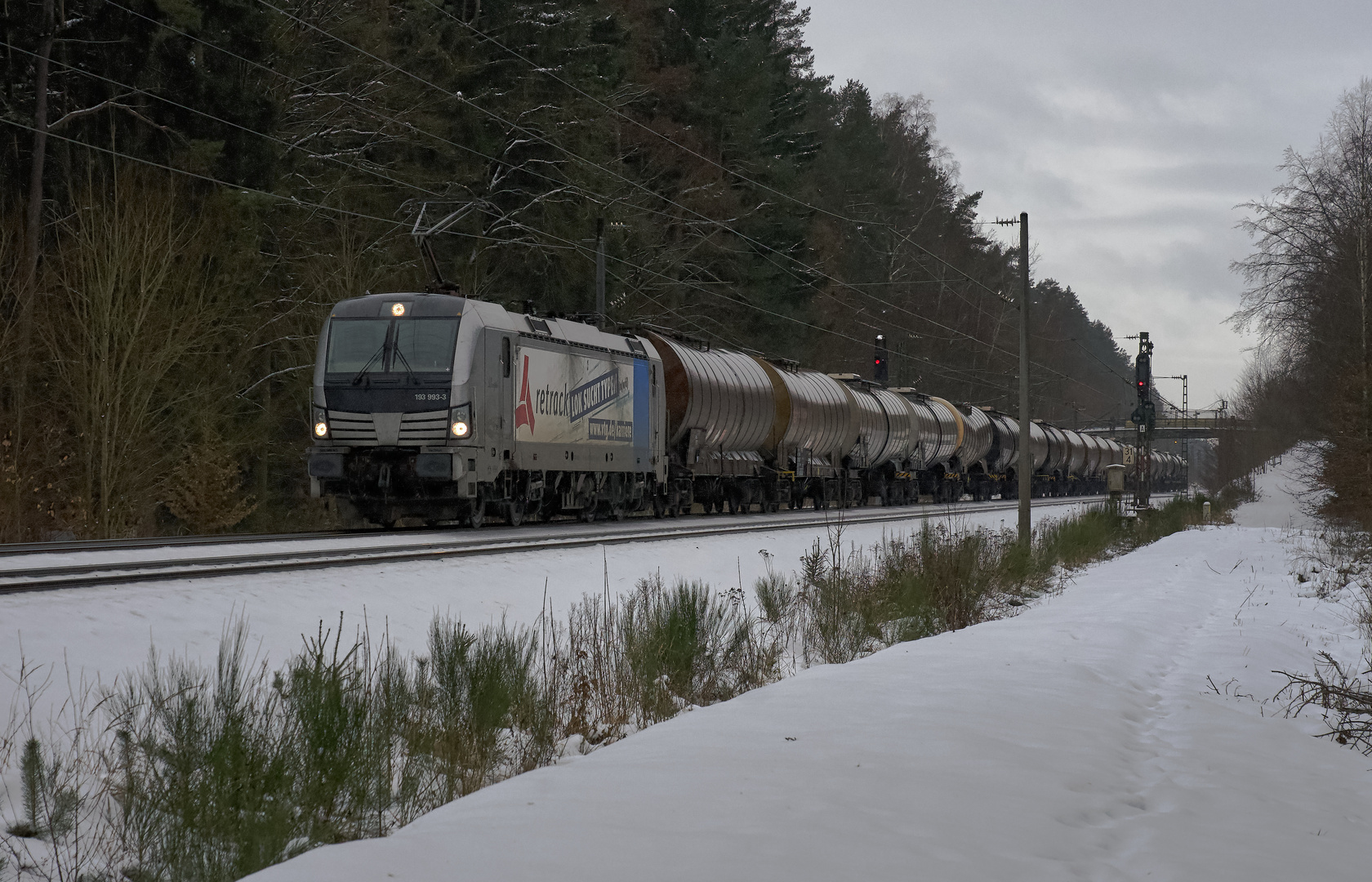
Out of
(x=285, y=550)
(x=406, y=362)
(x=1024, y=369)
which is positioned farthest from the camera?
(x=1024, y=369)

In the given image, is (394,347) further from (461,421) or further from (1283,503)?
(1283,503)

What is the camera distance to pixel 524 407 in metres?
19.4

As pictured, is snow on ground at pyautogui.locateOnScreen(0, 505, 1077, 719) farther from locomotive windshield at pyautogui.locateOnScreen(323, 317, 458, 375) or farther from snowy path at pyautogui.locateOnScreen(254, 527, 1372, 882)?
snowy path at pyautogui.locateOnScreen(254, 527, 1372, 882)

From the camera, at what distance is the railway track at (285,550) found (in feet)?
33.6

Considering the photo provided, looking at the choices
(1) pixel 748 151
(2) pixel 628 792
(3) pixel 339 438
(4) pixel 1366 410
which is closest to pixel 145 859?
(2) pixel 628 792

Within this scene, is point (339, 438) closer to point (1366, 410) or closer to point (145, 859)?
point (145, 859)

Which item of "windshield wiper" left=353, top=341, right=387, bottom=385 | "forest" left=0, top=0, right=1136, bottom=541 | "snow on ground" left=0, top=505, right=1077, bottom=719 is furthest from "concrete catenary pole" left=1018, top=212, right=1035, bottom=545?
"windshield wiper" left=353, top=341, right=387, bottom=385

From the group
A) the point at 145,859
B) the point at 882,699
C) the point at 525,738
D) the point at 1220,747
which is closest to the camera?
the point at 145,859

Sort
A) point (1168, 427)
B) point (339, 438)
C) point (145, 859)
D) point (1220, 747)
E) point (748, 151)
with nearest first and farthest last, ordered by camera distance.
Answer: point (145, 859), point (1220, 747), point (339, 438), point (748, 151), point (1168, 427)

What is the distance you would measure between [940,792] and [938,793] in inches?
0.7

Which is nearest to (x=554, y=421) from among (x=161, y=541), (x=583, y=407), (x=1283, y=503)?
(x=583, y=407)

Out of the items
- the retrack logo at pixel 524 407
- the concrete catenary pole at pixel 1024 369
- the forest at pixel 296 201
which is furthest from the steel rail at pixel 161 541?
the concrete catenary pole at pixel 1024 369

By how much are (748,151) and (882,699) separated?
41.7 metres

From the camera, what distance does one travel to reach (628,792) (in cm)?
475
